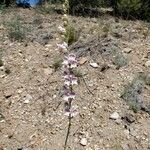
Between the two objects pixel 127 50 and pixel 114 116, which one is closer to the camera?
pixel 114 116

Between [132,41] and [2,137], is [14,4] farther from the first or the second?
[2,137]

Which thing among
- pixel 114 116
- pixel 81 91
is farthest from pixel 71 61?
pixel 81 91

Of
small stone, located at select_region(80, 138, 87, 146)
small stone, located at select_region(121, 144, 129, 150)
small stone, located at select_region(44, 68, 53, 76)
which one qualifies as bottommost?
small stone, located at select_region(121, 144, 129, 150)

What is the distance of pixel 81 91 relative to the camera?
7004 millimetres

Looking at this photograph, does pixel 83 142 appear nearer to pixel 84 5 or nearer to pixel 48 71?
pixel 48 71

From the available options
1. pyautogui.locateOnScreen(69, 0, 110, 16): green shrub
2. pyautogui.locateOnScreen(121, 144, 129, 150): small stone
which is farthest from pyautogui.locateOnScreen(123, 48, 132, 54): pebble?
pyautogui.locateOnScreen(69, 0, 110, 16): green shrub

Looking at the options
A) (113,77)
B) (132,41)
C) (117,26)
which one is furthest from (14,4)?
(113,77)

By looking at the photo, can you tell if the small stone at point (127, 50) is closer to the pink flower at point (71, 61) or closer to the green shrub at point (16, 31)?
the green shrub at point (16, 31)

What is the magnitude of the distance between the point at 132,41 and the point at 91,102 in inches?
81.6

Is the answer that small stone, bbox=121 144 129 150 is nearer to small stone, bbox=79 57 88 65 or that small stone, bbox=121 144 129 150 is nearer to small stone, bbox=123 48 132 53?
small stone, bbox=79 57 88 65

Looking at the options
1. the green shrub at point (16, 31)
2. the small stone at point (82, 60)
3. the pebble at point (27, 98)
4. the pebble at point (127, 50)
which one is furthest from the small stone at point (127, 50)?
the green shrub at point (16, 31)

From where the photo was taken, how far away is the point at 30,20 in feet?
31.9

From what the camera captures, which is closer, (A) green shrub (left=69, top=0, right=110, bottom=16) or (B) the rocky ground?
(B) the rocky ground

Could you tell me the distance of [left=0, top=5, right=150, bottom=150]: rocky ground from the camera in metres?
6.33
